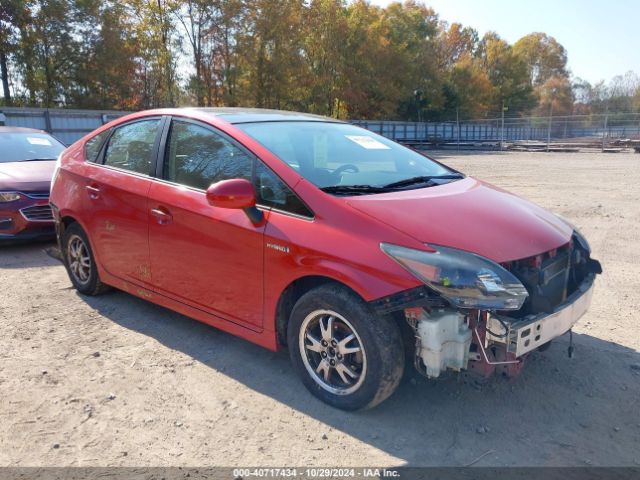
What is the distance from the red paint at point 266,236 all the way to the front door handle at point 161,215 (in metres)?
0.01

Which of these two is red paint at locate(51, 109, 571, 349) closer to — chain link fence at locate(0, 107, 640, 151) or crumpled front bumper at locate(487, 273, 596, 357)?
crumpled front bumper at locate(487, 273, 596, 357)

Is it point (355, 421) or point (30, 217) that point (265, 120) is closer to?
point (355, 421)

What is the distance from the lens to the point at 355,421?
284cm

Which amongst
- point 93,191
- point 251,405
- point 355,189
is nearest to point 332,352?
point 251,405

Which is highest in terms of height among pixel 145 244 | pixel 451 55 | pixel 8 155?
pixel 451 55

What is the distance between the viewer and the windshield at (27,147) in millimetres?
7640

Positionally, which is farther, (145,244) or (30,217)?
(30,217)

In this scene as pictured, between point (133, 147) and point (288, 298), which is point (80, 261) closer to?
point (133, 147)

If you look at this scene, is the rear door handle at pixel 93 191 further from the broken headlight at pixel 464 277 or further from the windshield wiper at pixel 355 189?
the broken headlight at pixel 464 277

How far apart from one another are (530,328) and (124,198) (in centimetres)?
297

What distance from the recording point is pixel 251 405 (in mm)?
3029

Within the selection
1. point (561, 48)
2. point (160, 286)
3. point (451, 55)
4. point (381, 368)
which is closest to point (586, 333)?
point (381, 368)

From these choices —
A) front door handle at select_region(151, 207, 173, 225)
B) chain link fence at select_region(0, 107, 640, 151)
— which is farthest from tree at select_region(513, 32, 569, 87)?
front door handle at select_region(151, 207, 173, 225)

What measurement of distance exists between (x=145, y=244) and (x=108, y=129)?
1.34 meters
